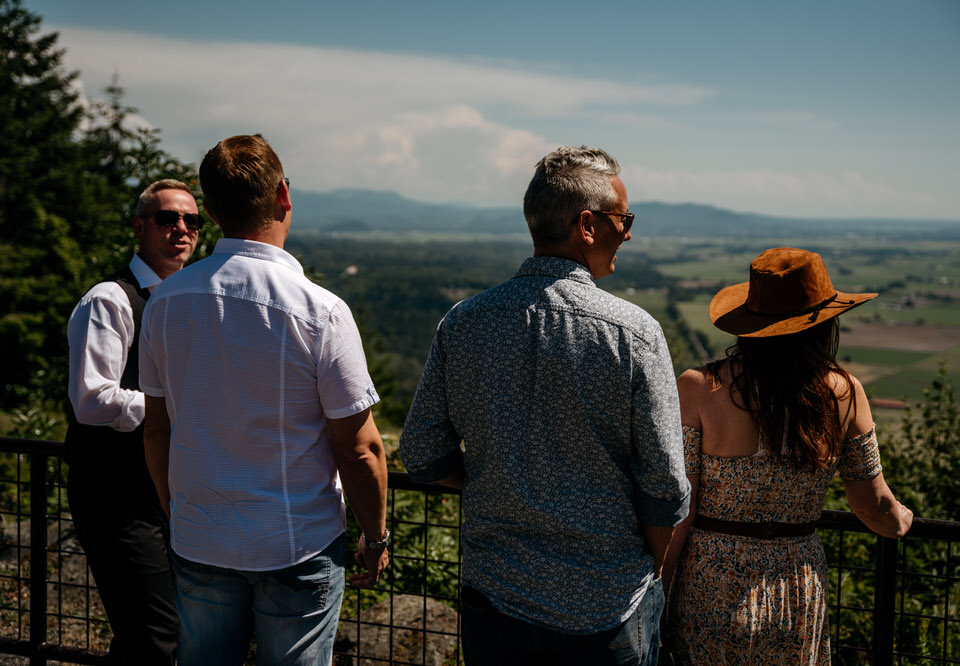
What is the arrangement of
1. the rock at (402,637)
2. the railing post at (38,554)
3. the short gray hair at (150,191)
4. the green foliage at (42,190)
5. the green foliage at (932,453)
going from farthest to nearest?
the green foliage at (42,190)
the green foliage at (932,453)
the rock at (402,637)
the railing post at (38,554)
the short gray hair at (150,191)

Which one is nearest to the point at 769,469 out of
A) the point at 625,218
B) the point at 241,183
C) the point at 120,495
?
the point at 625,218

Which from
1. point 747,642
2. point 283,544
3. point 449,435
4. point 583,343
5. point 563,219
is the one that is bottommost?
point 747,642

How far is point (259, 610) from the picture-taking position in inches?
77.7

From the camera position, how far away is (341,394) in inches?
74.1

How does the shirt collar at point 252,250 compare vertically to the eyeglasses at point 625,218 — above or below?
below

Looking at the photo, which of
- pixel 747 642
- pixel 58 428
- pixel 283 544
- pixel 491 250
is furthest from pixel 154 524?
pixel 491 250

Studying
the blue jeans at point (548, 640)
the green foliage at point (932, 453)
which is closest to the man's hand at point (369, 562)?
the blue jeans at point (548, 640)

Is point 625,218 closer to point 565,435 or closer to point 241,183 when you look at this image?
point 565,435

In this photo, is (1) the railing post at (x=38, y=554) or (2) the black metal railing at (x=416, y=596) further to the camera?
(1) the railing post at (x=38, y=554)

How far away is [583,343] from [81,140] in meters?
42.9

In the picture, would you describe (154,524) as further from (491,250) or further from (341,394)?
(491,250)

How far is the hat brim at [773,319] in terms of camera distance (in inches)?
80.1

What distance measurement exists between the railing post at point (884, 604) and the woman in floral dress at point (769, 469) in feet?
1.61

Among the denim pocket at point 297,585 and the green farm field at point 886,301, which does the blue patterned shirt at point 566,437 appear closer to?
the denim pocket at point 297,585
